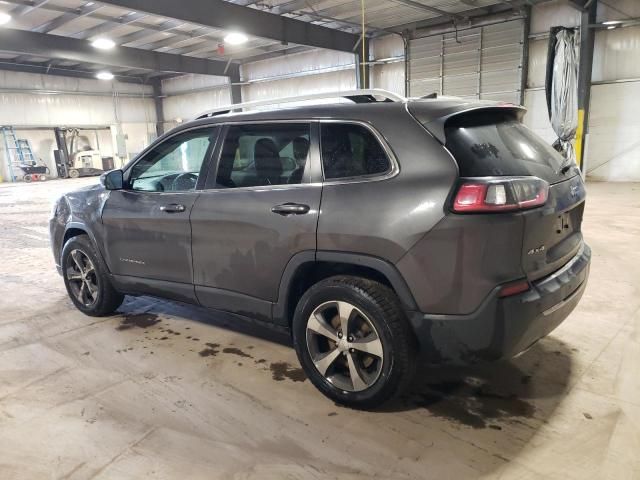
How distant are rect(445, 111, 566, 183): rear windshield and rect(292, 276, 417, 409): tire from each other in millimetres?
732

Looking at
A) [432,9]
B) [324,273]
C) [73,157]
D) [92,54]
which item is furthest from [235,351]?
[73,157]

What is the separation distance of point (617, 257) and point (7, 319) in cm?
607

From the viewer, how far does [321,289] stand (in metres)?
2.48

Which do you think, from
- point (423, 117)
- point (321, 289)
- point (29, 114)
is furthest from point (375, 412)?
point (29, 114)

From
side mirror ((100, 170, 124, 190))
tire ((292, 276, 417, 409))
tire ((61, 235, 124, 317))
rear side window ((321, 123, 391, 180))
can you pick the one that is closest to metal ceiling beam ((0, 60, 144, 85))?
tire ((61, 235, 124, 317))

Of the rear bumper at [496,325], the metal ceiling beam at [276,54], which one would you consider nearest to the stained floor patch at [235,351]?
the rear bumper at [496,325]

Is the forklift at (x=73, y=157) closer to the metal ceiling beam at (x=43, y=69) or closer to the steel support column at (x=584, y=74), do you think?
the metal ceiling beam at (x=43, y=69)

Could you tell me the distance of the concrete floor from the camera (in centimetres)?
207

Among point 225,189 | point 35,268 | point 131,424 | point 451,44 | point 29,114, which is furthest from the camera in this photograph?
point 29,114

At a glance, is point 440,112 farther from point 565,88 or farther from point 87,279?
point 565,88

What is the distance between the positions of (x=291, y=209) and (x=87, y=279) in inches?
90.4

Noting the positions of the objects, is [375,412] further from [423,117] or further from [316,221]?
[423,117]

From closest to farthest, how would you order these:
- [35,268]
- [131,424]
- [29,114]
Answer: [131,424]
[35,268]
[29,114]

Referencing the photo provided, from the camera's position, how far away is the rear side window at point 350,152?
235 centimetres
